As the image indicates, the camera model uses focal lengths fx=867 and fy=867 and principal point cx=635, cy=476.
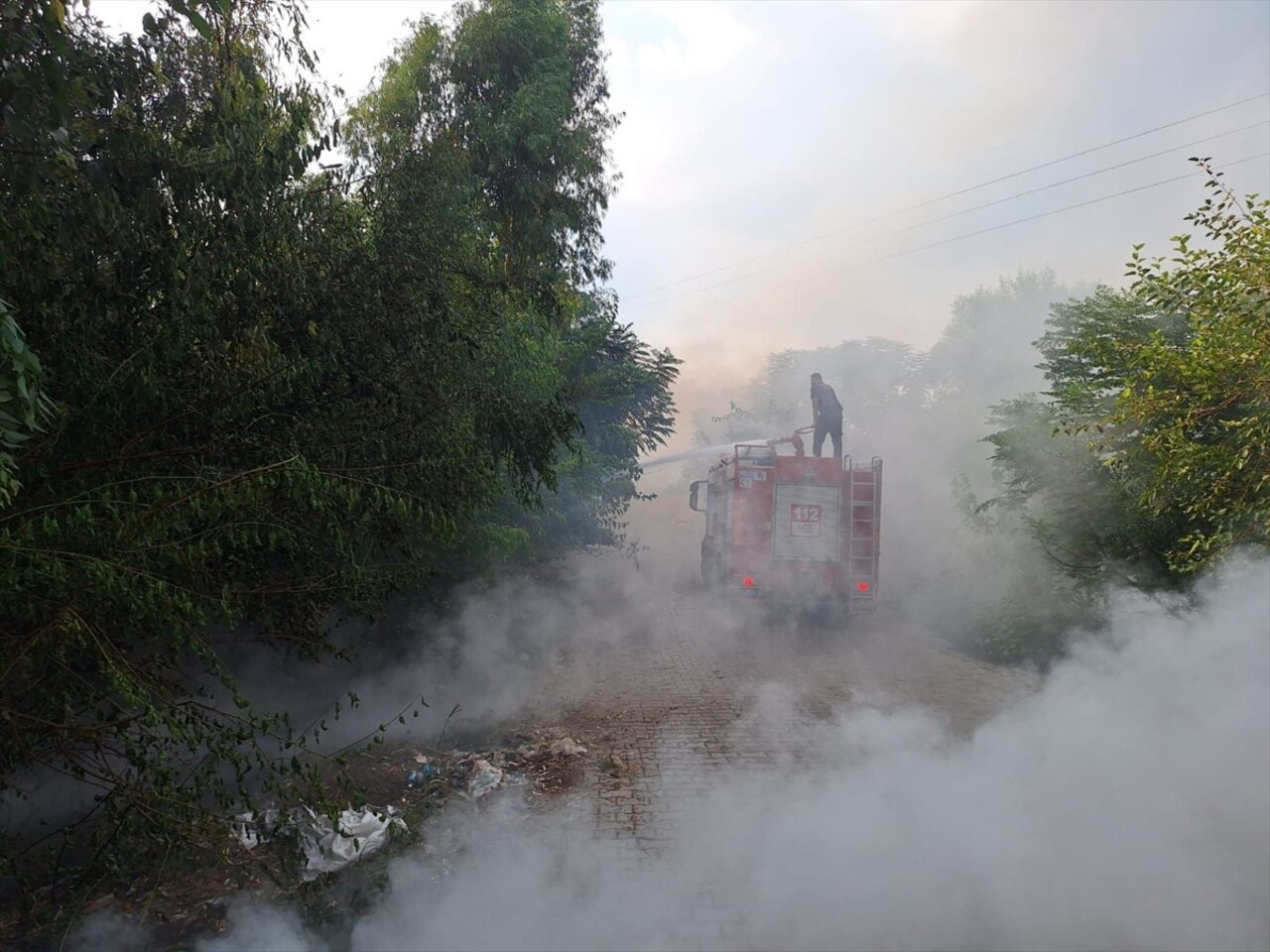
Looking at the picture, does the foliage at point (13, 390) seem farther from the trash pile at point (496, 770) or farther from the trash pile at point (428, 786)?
the trash pile at point (496, 770)

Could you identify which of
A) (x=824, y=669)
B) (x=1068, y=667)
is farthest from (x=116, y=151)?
(x=824, y=669)

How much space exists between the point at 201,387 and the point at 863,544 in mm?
11019

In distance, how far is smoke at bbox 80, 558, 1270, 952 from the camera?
4785mm

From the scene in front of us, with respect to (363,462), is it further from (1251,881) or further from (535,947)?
(1251,881)

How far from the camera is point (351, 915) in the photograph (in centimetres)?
511

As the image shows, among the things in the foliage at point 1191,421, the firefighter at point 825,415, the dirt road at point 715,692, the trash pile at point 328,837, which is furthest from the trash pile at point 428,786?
the firefighter at point 825,415

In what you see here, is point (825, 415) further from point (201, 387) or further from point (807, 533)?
point (201, 387)

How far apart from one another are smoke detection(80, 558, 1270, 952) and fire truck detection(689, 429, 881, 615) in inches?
255

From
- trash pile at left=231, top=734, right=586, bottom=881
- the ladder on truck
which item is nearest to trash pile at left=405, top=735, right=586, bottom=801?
trash pile at left=231, top=734, right=586, bottom=881

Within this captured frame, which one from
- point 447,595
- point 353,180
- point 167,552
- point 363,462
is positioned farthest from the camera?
point 447,595

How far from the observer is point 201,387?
4.49m

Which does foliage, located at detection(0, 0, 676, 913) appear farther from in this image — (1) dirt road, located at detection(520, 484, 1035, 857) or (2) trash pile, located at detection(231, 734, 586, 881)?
(1) dirt road, located at detection(520, 484, 1035, 857)

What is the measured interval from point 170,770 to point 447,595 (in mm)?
6720

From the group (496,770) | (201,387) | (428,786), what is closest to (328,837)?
(428,786)
